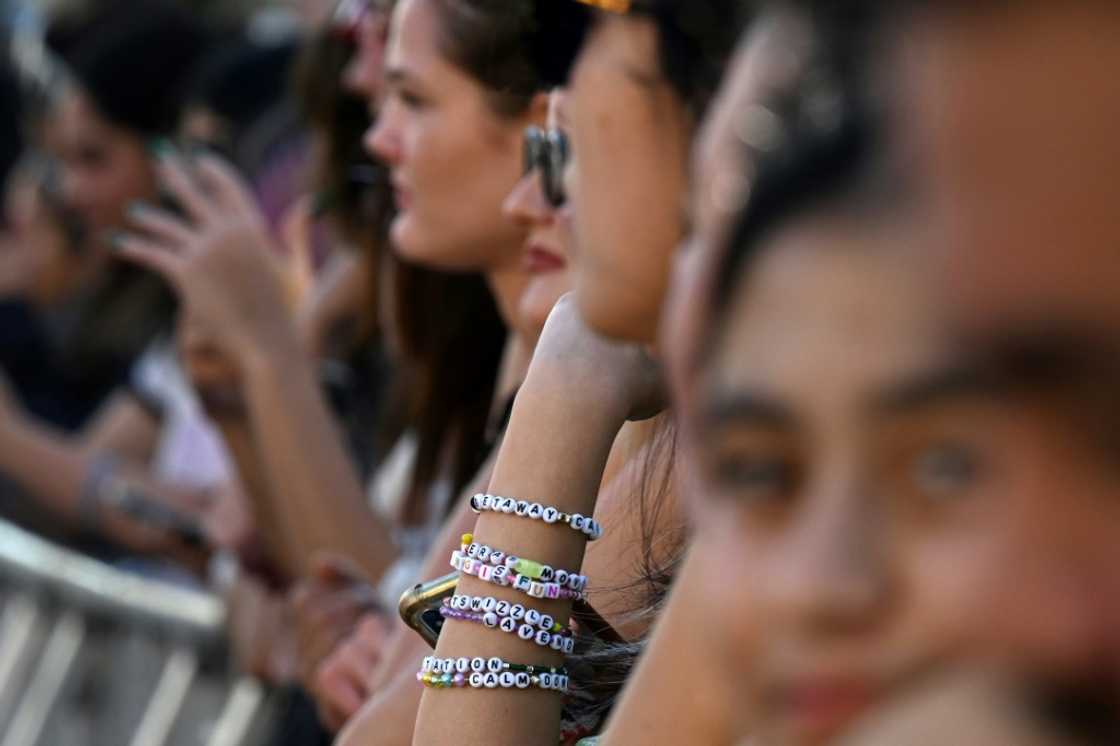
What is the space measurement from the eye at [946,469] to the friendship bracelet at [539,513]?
974mm

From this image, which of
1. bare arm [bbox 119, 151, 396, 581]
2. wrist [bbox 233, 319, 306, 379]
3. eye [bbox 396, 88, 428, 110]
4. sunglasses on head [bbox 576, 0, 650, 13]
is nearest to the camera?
sunglasses on head [bbox 576, 0, 650, 13]

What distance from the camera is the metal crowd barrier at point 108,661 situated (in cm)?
405

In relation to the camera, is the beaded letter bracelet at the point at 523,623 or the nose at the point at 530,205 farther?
the nose at the point at 530,205

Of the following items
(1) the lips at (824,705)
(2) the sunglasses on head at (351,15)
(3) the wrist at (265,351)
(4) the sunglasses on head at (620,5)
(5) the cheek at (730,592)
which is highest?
(2) the sunglasses on head at (351,15)

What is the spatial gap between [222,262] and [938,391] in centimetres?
323

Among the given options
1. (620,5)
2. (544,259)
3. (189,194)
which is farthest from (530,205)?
(189,194)

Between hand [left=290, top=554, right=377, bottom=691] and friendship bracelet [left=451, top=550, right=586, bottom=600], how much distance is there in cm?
120

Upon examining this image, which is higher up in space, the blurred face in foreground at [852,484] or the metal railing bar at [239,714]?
the blurred face in foreground at [852,484]

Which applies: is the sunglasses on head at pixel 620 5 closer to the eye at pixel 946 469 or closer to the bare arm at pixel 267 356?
the eye at pixel 946 469

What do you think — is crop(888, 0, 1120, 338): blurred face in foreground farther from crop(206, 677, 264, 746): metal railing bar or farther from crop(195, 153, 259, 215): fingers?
crop(195, 153, 259, 215): fingers

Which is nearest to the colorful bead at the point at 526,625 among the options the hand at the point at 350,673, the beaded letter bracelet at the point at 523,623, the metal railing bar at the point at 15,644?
the beaded letter bracelet at the point at 523,623

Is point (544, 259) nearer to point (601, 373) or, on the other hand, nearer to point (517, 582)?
point (601, 373)

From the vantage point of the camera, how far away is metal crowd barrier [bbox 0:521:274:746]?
405cm

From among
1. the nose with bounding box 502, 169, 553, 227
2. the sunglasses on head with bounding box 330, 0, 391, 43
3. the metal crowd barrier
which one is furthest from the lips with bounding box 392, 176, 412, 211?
the metal crowd barrier
